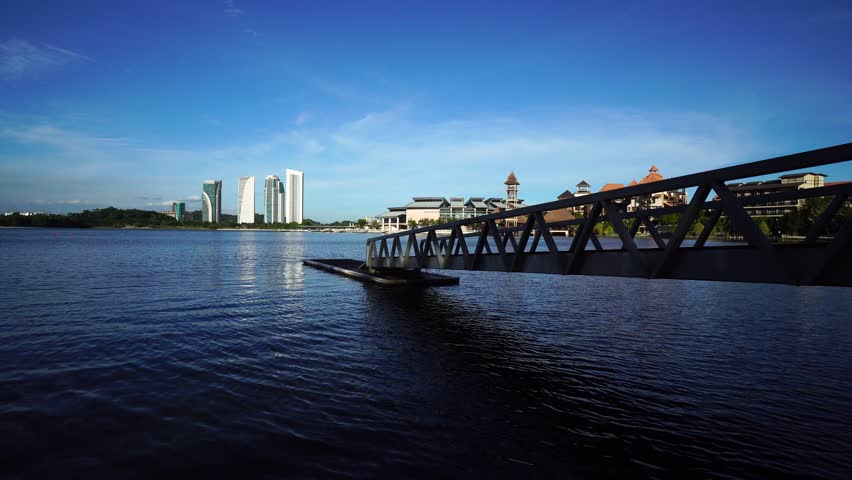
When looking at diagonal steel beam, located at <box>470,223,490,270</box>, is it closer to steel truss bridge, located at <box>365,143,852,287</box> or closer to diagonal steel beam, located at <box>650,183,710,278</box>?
steel truss bridge, located at <box>365,143,852,287</box>

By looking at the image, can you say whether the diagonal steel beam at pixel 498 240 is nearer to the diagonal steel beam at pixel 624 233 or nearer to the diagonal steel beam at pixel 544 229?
the diagonal steel beam at pixel 544 229

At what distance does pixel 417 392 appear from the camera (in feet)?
34.0

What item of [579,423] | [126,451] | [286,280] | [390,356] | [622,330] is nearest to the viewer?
[126,451]

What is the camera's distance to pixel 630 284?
36.0 metres

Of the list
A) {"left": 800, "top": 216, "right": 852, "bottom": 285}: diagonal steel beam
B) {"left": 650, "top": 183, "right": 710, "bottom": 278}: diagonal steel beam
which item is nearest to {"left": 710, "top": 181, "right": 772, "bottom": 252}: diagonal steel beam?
{"left": 650, "top": 183, "right": 710, "bottom": 278}: diagonal steel beam

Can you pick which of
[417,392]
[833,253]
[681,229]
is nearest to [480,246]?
[417,392]

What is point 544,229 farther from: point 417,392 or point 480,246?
point 417,392

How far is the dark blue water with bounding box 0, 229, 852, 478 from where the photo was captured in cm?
721

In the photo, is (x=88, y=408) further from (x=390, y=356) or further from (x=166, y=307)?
(x=166, y=307)

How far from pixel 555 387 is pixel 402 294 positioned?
17.3 meters

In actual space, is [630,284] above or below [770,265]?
below

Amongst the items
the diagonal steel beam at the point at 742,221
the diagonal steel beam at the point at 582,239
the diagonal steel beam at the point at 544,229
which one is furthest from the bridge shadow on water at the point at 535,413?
the diagonal steel beam at the point at 742,221

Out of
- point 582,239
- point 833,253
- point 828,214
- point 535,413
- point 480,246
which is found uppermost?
point 828,214

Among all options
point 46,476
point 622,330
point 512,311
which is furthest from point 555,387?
point 512,311
